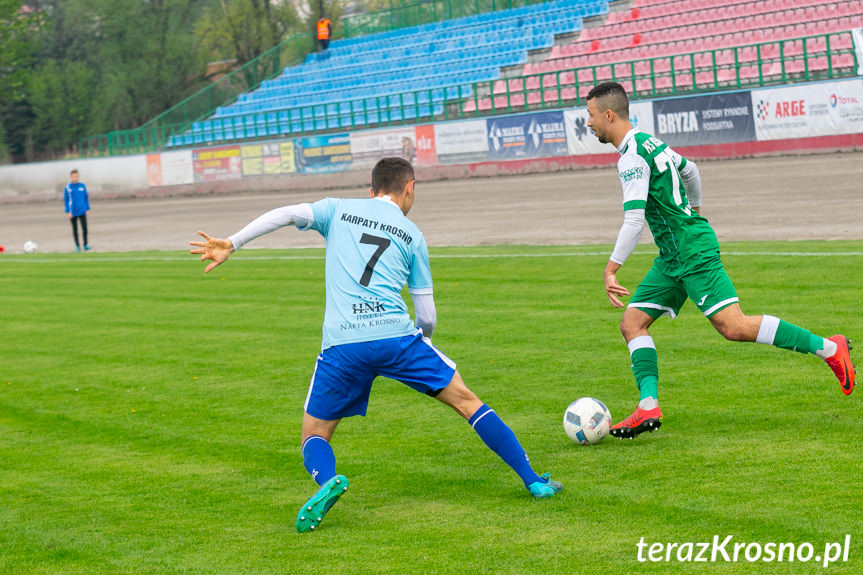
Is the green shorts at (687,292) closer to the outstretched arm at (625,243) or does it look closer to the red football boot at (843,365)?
the outstretched arm at (625,243)

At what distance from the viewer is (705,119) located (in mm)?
30766

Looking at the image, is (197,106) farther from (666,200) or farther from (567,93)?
(666,200)

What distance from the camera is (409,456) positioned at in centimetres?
703

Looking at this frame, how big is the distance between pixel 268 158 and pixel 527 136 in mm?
14121

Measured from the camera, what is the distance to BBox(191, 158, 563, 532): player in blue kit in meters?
5.60

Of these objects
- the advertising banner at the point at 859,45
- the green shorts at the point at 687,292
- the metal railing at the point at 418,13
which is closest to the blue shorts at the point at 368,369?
the green shorts at the point at 687,292

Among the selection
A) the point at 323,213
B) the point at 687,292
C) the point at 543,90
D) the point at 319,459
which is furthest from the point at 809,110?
the point at 319,459

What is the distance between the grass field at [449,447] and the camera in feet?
16.9

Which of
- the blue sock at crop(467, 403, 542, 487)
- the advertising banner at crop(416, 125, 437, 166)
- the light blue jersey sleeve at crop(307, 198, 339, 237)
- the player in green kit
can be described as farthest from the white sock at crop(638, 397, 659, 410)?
the advertising banner at crop(416, 125, 437, 166)

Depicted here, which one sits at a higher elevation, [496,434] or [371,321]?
[371,321]

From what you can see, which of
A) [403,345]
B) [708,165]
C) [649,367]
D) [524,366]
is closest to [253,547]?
[403,345]

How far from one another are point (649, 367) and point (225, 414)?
12.4 ft

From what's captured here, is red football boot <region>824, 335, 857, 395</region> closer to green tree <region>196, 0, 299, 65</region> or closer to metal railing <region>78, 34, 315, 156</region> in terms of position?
metal railing <region>78, 34, 315, 156</region>

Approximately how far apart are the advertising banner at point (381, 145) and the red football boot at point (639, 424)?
3274cm
